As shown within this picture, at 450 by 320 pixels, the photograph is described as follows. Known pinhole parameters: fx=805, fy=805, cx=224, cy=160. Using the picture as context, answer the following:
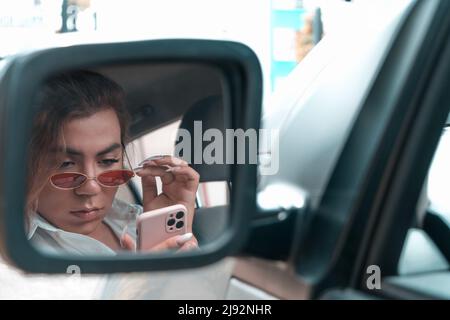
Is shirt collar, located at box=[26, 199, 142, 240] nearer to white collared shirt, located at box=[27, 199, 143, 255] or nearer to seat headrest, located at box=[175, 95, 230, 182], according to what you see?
white collared shirt, located at box=[27, 199, 143, 255]

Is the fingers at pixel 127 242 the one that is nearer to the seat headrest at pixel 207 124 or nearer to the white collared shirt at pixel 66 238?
the white collared shirt at pixel 66 238

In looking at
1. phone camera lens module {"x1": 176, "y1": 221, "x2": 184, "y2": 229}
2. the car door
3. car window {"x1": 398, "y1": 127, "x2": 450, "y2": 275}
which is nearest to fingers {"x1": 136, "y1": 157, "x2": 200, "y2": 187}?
phone camera lens module {"x1": 176, "y1": 221, "x2": 184, "y2": 229}

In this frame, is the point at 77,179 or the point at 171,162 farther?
the point at 171,162

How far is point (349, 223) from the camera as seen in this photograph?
1.51 meters

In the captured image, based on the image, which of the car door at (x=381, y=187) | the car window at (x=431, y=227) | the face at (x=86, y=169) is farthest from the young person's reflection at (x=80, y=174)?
the car window at (x=431, y=227)

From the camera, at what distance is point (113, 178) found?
1.64m

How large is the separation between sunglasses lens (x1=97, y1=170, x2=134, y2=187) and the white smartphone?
0.28 feet

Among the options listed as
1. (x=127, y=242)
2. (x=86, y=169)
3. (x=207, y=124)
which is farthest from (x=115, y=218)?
(x=207, y=124)

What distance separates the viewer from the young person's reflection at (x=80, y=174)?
1.60 metres

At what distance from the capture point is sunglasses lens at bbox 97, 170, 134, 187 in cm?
161

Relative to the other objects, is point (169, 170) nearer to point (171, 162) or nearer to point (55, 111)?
point (171, 162)

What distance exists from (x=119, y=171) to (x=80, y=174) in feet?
0.31

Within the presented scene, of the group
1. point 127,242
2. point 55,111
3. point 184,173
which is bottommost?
point 127,242
